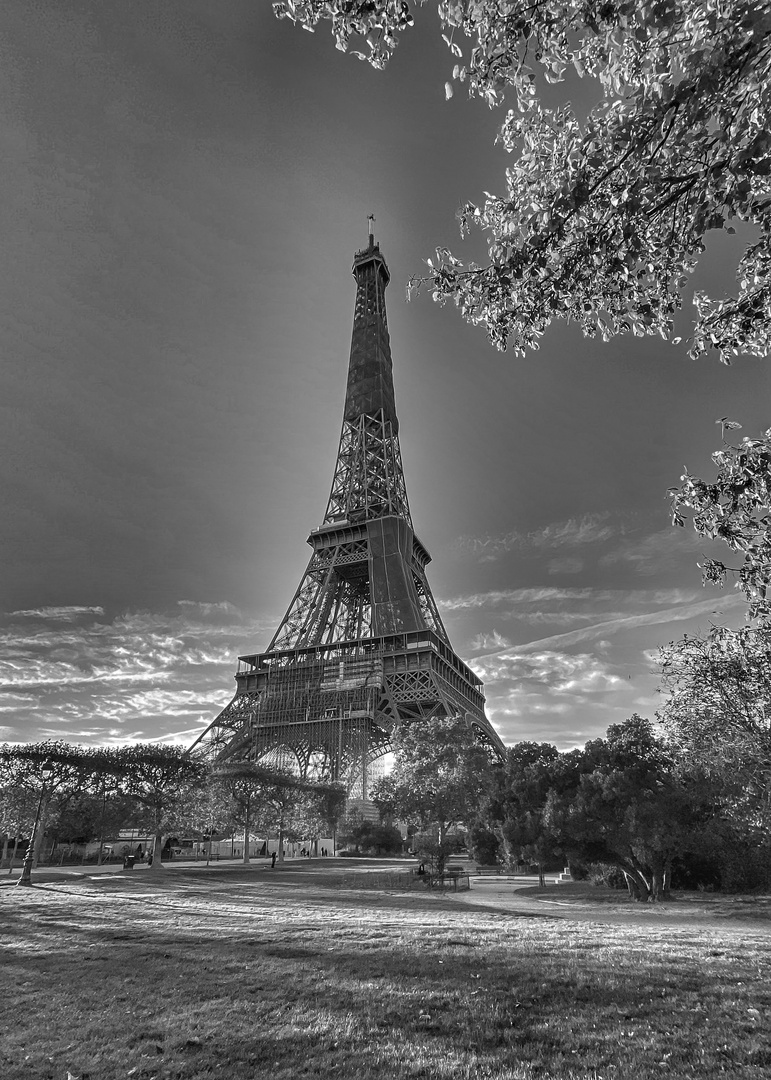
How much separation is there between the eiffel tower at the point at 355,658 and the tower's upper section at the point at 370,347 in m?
2.69

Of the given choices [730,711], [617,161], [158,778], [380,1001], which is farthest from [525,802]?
[617,161]

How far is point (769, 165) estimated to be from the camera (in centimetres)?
446

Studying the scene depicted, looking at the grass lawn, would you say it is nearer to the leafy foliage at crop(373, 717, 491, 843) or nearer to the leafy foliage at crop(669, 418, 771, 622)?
the leafy foliage at crop(669, 418, 771, 622)

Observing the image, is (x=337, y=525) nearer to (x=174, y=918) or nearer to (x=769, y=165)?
(x=174, y=918)

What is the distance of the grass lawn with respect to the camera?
557cm

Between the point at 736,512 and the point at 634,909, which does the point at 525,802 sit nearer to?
the point at 634,909

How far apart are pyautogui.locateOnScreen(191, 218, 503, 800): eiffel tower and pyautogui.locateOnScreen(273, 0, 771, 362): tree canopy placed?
5303 centimetres

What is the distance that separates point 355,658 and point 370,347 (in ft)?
174

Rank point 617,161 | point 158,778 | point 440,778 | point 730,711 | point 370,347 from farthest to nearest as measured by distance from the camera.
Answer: point 370,347 → point 158,778 → point 440,778 → point 730,711 → point 617,161

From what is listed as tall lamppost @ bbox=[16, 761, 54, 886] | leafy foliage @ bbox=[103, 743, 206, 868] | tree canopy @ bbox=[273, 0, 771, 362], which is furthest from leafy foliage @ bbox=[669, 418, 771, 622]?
leafy foliage @ bbox=[103, 743, 206, 868]

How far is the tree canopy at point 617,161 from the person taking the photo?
4.33m

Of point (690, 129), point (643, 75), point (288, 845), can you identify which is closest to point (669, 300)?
point (690, 129)

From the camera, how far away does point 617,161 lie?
5117 mm

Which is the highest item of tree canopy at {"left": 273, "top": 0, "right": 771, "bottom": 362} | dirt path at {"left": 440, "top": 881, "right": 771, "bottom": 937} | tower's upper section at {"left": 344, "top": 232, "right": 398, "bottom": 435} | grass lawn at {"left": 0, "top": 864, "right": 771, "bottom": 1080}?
tower's upper section at {"left": 344, "top": 232, "right": 398, "bottom": 435}
